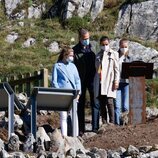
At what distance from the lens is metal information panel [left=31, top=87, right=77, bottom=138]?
10.8 m

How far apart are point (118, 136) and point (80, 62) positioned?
2042 mm

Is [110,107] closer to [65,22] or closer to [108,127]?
[108,127]

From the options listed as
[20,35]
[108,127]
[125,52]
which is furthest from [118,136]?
[20,35]

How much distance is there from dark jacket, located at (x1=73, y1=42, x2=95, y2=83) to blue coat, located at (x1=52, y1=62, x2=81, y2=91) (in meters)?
0.68

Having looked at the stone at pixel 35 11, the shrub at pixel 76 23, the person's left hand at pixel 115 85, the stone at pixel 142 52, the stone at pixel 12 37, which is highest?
the stone at pixel 35 11

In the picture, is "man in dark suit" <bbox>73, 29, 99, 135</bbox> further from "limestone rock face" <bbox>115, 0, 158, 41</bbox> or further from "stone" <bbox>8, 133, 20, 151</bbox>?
"limestone rock face" <bbox>115, 0, 158, 41</bbox>

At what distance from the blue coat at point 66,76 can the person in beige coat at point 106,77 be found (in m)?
0.79

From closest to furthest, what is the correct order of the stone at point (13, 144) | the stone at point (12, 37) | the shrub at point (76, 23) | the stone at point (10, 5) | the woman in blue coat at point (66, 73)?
1. the stone at point (13, 144)
2. the woman in blue coat at point (66, 73)
3. the stone at point (12, 37)
4. the shrub at point (76, 23)
5. the stone at point (10, 5)

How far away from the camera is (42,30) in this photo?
89.0 feet

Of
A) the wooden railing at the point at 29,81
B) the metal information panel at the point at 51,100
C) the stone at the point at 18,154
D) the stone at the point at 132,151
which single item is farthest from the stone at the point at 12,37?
the stone at the point at 18,154

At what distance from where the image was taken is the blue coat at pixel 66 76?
12.1 metres

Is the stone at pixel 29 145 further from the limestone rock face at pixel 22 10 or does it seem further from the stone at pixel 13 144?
the limestone rock face at pixel 22 10

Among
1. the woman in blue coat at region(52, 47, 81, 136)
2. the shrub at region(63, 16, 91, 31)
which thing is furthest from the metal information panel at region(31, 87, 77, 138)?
the shrub at region(63, 16, 91, 31)

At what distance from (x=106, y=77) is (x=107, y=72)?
94 millimetres
